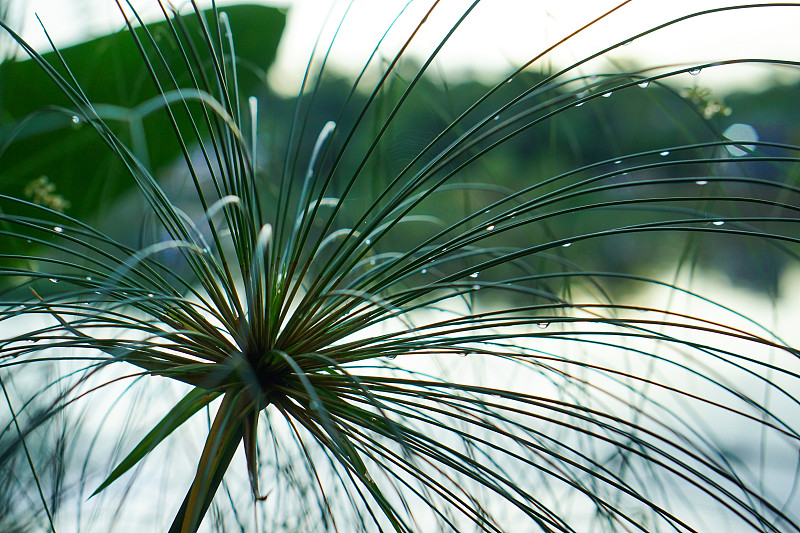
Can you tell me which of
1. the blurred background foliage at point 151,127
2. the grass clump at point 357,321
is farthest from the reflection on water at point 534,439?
the blurred background foliage at point 151,127

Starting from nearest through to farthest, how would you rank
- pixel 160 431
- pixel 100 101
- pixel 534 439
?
1. pixel 160 431
2. pixel 534 439
3. pixel 100 101

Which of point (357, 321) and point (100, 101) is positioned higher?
point (100, 101)

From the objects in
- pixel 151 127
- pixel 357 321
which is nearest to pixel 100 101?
pixel 151 127

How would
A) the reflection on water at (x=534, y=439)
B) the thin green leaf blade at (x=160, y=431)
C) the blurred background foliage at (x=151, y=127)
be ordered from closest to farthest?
1. the thin green leaf blade at (x=160, y=431)
2. the reflection on water at (x=534, y=439)
3. the blurred background foliage at (x=151, y=127)

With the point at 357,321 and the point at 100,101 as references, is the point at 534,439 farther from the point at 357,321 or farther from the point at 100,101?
the point at 100,101

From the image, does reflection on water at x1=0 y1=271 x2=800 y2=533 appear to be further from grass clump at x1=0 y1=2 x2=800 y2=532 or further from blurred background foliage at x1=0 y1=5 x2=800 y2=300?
blurred background foliage at x1=0 y1=5 x2=800 y2=300

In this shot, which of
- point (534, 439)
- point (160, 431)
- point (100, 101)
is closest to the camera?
point (160, 431)

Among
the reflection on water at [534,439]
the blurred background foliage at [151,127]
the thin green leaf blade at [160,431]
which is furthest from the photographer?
the blurred background foliage at [151,127]

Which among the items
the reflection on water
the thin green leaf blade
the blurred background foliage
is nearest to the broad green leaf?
the blurred background foliage

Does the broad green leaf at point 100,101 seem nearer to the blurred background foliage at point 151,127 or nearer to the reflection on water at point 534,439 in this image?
the blurred background foliage at point 151,127

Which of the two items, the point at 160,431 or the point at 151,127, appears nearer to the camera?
the point at 160,431

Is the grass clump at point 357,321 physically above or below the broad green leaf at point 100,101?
below
